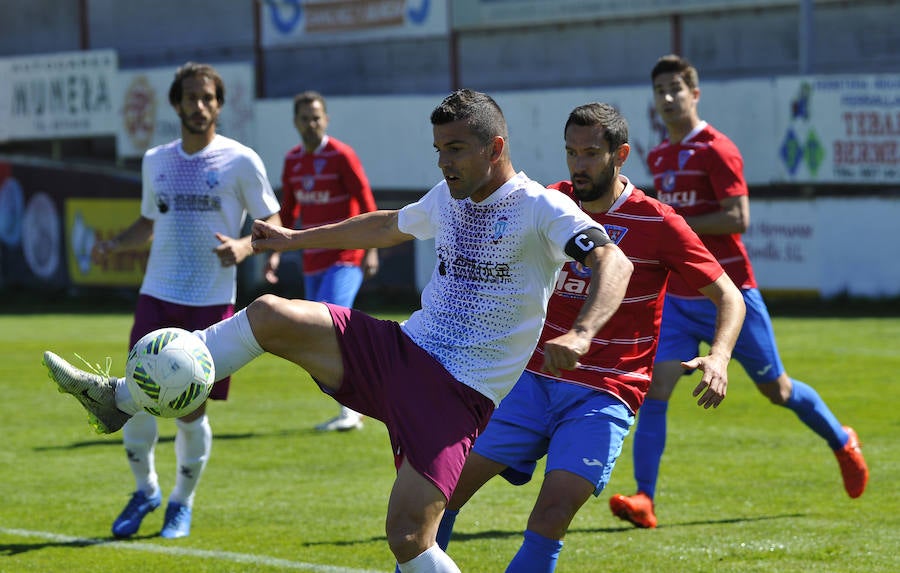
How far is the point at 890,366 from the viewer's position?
1373 centimetres

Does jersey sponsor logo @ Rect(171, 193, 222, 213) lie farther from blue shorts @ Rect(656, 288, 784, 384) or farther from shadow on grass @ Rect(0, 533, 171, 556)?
blue shorts @ Rect(656, 288, 784, 384)

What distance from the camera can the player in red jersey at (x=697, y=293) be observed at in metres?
7.76

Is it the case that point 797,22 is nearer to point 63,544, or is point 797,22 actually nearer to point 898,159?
point 898,159

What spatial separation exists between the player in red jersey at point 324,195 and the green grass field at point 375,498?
1.16 m

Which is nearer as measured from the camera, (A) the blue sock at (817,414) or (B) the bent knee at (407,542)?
(B) the bent knee at (407,542)

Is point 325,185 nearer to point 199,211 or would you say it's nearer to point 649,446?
point 199,211

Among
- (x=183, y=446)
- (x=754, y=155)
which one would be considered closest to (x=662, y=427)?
→ (x=183, y=446)

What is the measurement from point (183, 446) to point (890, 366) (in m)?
8.19

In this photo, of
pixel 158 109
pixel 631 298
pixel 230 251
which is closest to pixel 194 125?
pixel 230 251

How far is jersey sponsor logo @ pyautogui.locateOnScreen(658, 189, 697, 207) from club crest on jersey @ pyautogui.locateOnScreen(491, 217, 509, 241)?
3.18 m

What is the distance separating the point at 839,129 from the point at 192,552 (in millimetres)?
13822

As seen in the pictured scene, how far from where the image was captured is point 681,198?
810 centimetres

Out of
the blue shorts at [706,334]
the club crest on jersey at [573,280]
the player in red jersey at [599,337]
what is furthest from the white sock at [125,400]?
the blue shorts at [706,334]

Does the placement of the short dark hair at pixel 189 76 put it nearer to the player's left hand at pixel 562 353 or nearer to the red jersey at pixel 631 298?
the red jersey at pixel 631 298
